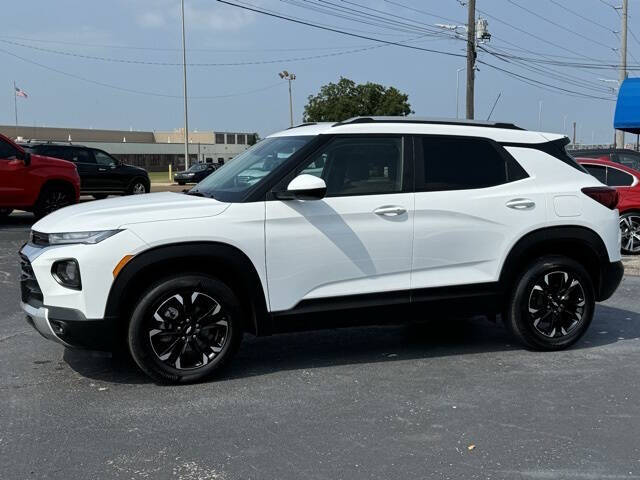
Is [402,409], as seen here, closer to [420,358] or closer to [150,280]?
[420,358]

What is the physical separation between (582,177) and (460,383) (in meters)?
2.09

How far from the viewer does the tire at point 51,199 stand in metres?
14.4

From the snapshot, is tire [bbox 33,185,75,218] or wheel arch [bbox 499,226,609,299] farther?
Result: tire [bbox 33,185,75,218]

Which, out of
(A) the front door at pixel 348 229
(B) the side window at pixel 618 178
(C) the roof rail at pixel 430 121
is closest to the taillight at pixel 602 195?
(C) the roof rail at pixel 430 121

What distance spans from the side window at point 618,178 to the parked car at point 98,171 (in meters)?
14.4

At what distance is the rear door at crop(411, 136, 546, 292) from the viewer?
5344 mm

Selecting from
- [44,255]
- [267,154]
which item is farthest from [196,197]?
[44,255]

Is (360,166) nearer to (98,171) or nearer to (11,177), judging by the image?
(11,177)

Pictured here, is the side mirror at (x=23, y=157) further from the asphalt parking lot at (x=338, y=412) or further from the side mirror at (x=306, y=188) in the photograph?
the side mirror at (x=306, y=188)

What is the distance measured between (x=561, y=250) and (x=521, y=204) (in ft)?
2.02

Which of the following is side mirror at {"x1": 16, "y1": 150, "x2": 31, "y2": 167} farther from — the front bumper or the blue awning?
the blue awning

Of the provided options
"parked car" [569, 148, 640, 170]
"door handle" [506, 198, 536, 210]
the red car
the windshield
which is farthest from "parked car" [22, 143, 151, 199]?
"door handle" [506, 198, 536, 210]

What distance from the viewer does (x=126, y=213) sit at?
477cm

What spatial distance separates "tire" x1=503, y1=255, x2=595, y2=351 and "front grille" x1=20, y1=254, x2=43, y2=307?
11.6 ft
